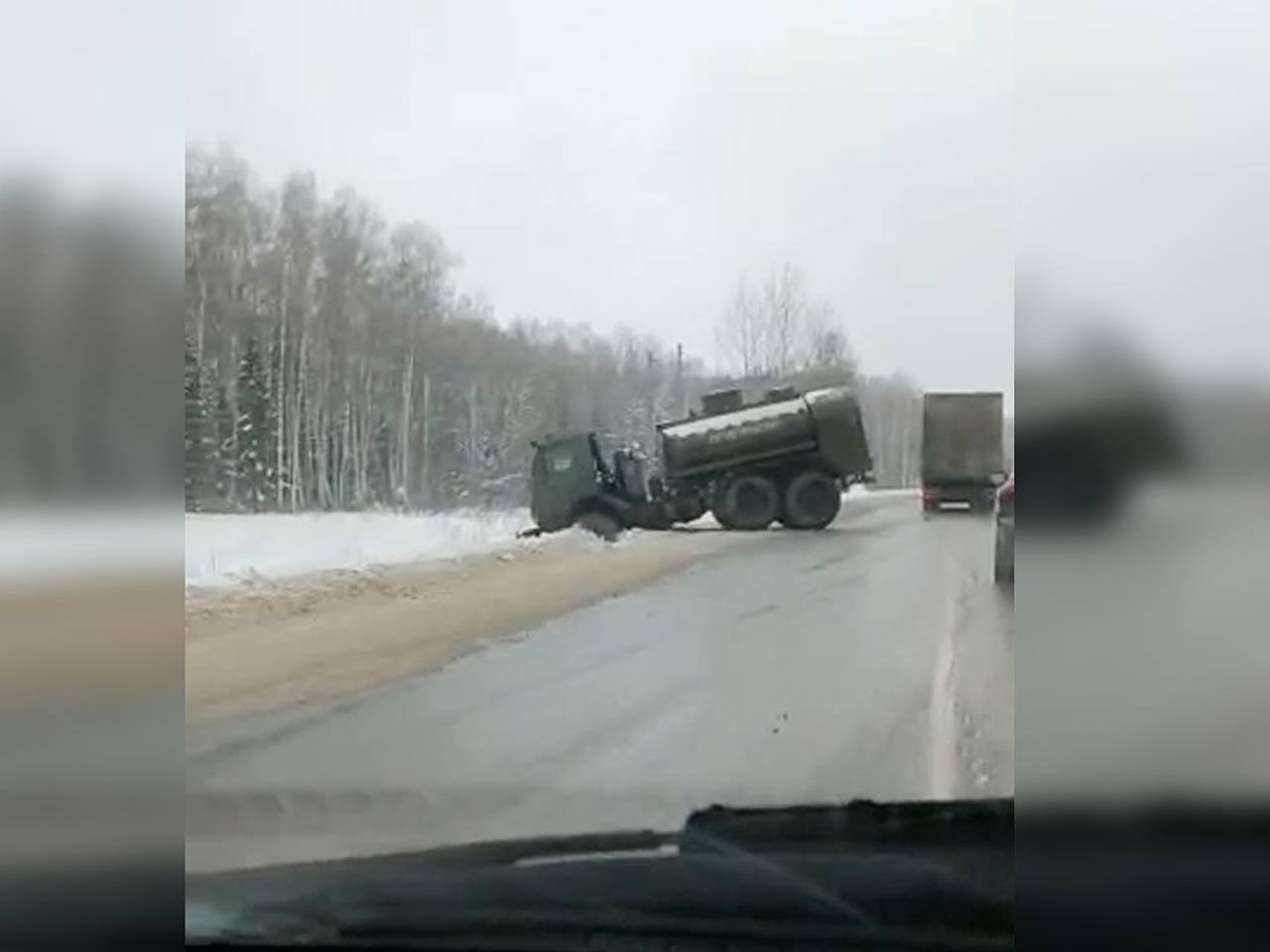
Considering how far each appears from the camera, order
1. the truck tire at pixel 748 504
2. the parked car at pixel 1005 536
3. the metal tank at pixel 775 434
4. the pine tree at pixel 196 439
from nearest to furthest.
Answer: the parked car at pixel 1005 536, the pine tree at pixel 196 439, the metal tank at pixel 775 434, the truck tire at pixel 748 504

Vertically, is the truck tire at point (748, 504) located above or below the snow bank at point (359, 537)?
above

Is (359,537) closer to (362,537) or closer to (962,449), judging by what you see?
(362,537)

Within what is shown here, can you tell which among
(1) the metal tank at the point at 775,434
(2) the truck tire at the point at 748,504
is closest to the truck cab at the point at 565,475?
(1) the metal tank at the point at 775,434

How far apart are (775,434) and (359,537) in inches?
23.8

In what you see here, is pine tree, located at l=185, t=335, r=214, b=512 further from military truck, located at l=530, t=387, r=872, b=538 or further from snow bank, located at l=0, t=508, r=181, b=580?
military truck, located at l=530, t=387, r=872, b=538

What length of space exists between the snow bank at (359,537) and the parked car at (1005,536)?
2.15 ft

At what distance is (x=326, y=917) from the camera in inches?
100

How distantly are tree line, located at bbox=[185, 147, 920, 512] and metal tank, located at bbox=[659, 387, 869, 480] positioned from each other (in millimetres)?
33

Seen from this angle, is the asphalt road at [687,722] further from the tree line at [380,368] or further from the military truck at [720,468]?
the tree line at [380,368]

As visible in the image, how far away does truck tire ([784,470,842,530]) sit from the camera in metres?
2.65

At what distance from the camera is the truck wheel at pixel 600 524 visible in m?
2.57

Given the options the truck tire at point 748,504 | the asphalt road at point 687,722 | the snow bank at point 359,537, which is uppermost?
the truck tire at point 748,504

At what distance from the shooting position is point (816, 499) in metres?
2.66

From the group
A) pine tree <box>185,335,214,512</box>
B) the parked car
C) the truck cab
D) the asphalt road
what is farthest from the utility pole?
pine tree <box>185,335,214,512</box>
